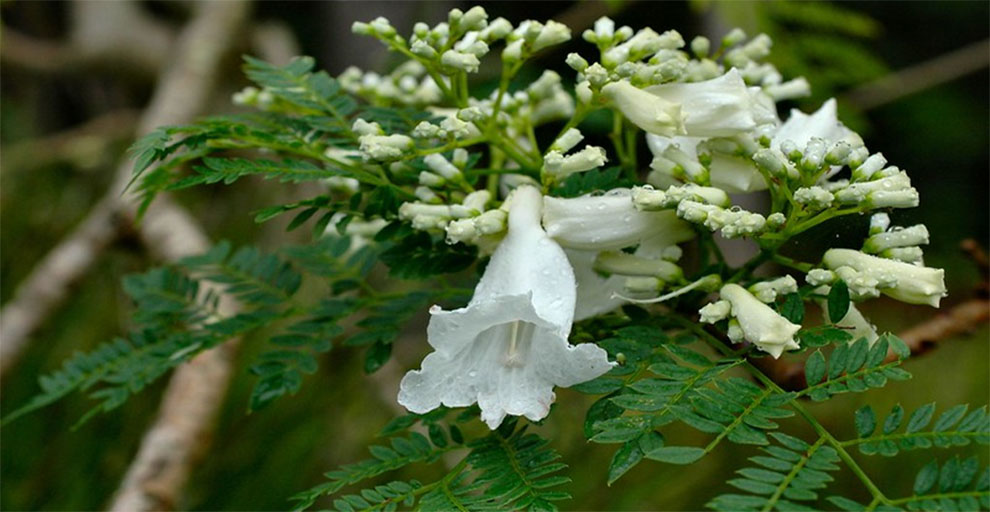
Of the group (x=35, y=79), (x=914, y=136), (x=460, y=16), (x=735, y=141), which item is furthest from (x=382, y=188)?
(x=914, y=136)

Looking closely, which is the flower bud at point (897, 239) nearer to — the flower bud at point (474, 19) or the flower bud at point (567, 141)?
the flower bud at point (567, 141)

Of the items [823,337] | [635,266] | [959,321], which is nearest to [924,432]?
[823,337]

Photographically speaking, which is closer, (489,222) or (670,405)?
(670,405)

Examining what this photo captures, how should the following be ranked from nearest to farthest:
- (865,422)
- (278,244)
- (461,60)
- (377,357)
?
(865,422), (461,60), (377,357), (278,244)

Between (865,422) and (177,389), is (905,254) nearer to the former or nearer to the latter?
(865,422)

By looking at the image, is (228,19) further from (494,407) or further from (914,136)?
(914,136)

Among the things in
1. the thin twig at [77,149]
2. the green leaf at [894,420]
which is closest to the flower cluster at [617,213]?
the green leaf at [894,420]

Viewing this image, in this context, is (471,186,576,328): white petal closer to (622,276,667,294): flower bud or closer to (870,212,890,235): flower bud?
(622,276,667,294): flower bud

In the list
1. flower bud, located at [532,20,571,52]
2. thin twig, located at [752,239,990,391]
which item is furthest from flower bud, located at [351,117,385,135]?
thin twig, located at [752,239,990,391]

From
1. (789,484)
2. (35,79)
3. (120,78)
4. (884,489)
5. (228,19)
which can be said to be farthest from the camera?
(35,79)
